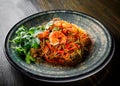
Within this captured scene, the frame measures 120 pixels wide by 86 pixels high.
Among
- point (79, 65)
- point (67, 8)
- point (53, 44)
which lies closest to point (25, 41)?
point (53, 44)

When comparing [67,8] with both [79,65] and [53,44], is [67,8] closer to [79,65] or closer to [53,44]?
[53,44]

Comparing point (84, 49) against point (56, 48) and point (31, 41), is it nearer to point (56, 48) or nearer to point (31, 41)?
point (56, 48)

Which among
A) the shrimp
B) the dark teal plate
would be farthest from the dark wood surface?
the shrimp

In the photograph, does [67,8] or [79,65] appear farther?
[67,8]

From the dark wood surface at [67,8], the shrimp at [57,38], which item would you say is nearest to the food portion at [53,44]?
the shrimp at [57,38]

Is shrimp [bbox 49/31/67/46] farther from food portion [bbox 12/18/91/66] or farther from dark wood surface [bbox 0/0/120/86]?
dark wood surface [bbox 0/0/120/86]

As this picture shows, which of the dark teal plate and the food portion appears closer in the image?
the dark teal plate
